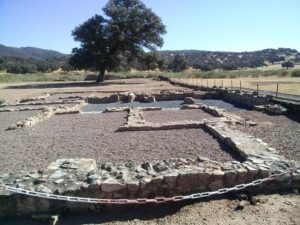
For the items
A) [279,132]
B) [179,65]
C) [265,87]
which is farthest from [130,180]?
[179,65]

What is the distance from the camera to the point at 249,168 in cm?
721

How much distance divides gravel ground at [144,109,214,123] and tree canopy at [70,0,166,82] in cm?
2688

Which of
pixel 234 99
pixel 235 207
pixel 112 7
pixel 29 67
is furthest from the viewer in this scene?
pixel 29 67

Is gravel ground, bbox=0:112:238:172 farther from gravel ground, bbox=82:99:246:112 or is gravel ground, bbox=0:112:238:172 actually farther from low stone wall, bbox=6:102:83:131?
gravel ground, bbox=82:99:246:112

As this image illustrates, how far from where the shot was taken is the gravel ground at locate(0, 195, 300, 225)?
20.0 feet

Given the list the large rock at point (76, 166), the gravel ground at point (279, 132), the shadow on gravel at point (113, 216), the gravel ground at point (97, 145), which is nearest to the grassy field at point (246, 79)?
the gravel ground at point (279, 132)

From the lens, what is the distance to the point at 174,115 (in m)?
17.2

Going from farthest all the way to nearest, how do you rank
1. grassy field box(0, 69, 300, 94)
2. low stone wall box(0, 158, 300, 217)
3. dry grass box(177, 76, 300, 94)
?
grassy field box(0, 69, 300, 94) → dry grass box(177, 76, 300, 94) → low stone wall box(0, 158, 300, 217)

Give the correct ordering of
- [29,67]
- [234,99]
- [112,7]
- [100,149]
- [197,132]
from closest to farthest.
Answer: [100,149] < [197,132] < [234,99] < [112,7] < [29,67]

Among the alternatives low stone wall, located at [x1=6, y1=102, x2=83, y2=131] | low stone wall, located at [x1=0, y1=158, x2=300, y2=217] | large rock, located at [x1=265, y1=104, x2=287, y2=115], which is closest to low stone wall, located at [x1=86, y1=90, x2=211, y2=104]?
low stone wall, located at [x1=6, y1=102, x2=83, y2=131]

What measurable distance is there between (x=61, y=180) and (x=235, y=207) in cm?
334

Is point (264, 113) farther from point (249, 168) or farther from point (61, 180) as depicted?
point (61, 180)

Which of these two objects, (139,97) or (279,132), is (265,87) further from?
(279,132)

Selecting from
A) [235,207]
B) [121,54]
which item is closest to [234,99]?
[235,207]
